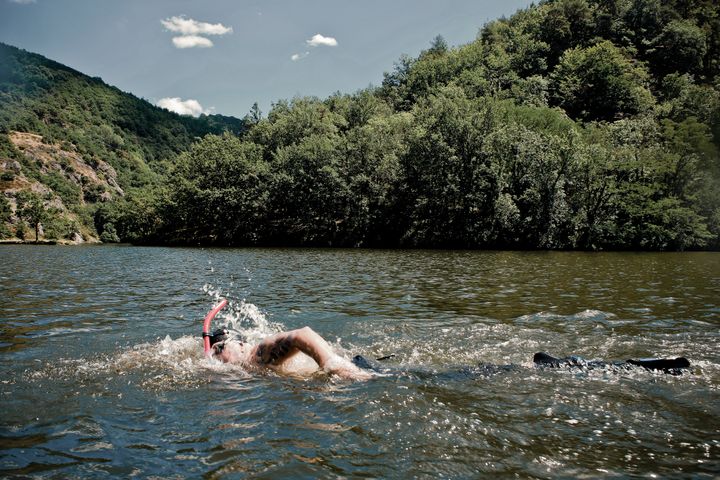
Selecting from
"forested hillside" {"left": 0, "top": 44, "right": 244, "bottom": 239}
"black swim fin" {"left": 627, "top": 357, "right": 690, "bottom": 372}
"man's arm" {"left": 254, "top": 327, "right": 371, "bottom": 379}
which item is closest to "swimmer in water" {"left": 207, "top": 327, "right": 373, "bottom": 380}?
"man's arm" {"left": 254, "top": 327, "right": 371, "bottom": 379}

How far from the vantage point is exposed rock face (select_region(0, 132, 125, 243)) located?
120 metres

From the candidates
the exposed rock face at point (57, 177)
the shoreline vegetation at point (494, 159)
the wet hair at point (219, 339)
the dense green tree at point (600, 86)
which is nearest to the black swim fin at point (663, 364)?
the wet hair at point (219, 339)

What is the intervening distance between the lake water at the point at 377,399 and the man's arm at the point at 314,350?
0.24 meters

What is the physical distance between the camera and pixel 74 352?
9016 millimetres

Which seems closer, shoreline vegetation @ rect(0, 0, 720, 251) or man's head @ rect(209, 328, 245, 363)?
man's head @ rect(209, 328, 245, 363)

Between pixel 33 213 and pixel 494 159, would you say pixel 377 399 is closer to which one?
pixel 494 159

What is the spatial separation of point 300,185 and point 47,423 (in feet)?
199

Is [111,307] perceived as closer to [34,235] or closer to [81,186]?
[34,235]

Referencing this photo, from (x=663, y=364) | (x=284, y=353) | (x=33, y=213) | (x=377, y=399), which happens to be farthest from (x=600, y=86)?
(x=33, y=213)

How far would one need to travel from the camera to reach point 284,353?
7184 millimetres

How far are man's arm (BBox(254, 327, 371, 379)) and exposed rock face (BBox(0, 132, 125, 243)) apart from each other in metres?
122

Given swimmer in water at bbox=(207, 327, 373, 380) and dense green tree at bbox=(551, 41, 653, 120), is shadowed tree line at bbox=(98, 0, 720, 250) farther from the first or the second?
swimmer in water at bbox=(207, 327, 373, 380)

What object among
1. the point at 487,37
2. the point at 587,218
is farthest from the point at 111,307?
the point at 487,37

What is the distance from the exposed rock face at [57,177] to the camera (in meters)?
120
